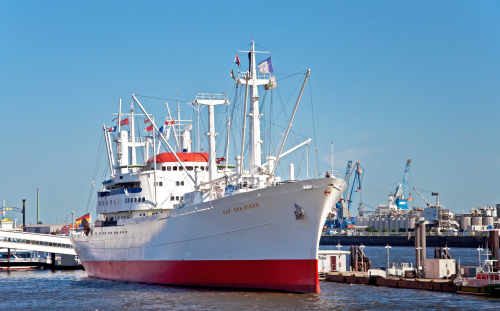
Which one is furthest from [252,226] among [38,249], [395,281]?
[38,249]

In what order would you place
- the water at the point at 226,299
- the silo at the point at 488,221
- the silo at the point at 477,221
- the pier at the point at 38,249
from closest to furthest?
the water at the point at 226,299, the pier at the point at 38,249, the silo at the point at 488,221, the silo at the point at 477,221

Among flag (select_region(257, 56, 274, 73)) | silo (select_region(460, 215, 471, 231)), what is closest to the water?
flag (select_region(257, 56, 274, 73))

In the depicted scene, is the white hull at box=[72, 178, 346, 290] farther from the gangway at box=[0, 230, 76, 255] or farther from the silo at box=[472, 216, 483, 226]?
the silo at box=[472, 216, 483, 226]

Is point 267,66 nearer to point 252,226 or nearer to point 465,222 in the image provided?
point 252,226

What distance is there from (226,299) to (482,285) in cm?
1300

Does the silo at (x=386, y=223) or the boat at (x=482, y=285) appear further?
the silo at (x=386, y=223)

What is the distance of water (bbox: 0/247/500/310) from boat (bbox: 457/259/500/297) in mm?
595

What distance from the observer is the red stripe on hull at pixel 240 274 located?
2883cm

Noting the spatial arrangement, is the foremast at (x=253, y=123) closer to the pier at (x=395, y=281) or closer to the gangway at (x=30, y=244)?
the pier at (x=395, y=281)

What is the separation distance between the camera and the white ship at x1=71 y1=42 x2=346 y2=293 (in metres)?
28.7

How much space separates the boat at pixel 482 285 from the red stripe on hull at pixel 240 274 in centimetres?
811

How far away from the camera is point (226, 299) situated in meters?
28.6

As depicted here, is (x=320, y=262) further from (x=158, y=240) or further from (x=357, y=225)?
(x=357, y=225)

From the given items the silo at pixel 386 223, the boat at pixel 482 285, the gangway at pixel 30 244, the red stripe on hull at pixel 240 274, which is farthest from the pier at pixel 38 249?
the silo at pixel 386 223
